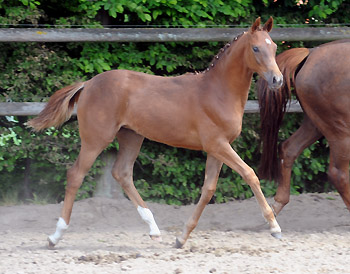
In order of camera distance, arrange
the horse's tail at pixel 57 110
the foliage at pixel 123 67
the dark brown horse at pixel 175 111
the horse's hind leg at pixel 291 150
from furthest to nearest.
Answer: the foliage at pixel 123 67, the horse's hind leg at pixel 291 150, the horse's tail at pixel 57 110, the dark brown horse at pixel 175 111

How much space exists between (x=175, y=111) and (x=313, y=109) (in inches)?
57.0

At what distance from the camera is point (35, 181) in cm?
683

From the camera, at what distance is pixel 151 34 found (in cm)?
609

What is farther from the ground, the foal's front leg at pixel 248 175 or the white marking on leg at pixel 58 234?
the foal's front leg at pixel 248 175

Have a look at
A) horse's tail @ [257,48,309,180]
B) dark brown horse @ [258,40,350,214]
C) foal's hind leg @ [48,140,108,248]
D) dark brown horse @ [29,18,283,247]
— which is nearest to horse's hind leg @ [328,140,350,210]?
dark brown horse @ [258,40,350,214]

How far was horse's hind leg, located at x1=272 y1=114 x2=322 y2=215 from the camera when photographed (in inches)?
237

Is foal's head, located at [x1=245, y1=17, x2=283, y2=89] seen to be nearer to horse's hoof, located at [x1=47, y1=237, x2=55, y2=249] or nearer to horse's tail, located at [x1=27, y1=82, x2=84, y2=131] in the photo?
horse's tail, located at [x1=27, y1=82, x2=84, y2=131]

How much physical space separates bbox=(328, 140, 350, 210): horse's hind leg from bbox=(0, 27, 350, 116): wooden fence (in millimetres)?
1245

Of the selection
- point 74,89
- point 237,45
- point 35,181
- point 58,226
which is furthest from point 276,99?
point 35,181

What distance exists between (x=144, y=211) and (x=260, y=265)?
128cm

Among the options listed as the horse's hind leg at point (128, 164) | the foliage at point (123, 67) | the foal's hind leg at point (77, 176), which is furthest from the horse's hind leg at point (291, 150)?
the foal's hind leg at point (77, 176)

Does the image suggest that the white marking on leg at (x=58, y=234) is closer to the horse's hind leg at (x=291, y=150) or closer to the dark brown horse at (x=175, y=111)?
the dark brown horse at (x=175, y=111)

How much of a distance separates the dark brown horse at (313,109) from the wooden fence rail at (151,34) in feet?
1.04

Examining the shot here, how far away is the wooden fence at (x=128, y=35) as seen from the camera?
5918mm
